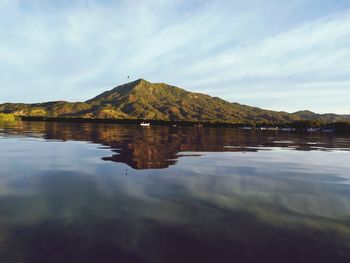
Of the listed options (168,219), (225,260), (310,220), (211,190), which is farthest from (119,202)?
(310,220)

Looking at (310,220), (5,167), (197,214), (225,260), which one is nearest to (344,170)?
(310,220)

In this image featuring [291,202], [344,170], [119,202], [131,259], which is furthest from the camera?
[344,170]

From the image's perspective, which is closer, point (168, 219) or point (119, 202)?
point (168, 219)

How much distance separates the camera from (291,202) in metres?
15.6

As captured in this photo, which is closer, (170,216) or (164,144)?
(170,216)

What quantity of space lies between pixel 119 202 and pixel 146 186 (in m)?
3.52

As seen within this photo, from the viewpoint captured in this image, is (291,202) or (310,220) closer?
(310,220)

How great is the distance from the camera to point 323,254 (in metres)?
9.68

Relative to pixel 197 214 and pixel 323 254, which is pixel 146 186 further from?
pixel 323 254

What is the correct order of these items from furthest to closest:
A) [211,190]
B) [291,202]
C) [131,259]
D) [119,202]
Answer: [211,190]
[291,202]
[119,202]
[131,259]

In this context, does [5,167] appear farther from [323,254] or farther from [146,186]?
[323,254]

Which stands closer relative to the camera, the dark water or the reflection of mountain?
the dark water

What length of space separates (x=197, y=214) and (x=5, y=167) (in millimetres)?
16109

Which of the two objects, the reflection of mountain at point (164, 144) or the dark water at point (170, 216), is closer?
→ the dark water at point (170, 216)
